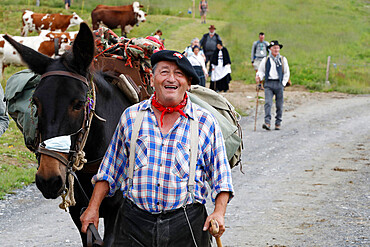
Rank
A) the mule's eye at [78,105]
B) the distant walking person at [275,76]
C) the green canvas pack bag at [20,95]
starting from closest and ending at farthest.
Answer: the mule's eye at [78,105] → the green canvas pack bag at [20,95] → the distant walking person at [275,76]

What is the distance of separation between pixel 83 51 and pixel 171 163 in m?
1.04

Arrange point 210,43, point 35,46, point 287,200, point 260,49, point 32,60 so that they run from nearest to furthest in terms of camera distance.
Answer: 1. point 32,60
2. point 287,200
3. point 35,46
4. point 260,49
5. point 210,43

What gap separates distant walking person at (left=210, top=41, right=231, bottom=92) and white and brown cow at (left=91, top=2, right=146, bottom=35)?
931cm

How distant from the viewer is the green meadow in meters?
23.4

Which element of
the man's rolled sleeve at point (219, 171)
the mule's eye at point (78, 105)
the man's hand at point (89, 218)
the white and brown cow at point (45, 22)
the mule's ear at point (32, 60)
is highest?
the mule's ear at point (32, 60)

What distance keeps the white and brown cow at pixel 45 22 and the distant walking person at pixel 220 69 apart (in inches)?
315

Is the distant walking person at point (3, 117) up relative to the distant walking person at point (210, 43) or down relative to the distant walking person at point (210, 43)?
up

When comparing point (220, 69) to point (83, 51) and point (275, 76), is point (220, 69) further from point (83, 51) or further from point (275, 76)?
point (83, 51)

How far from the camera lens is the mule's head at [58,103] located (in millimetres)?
3221

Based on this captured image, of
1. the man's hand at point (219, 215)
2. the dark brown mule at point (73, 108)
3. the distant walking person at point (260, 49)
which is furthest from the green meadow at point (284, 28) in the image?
the man's hand at point (219, 215)

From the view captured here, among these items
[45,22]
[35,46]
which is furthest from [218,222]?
[45,22]

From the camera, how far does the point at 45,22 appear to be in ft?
76.6

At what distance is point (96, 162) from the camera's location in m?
4.02

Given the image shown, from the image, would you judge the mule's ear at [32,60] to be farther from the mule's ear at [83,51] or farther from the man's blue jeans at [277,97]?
the man's blue jeans at [277,97]
